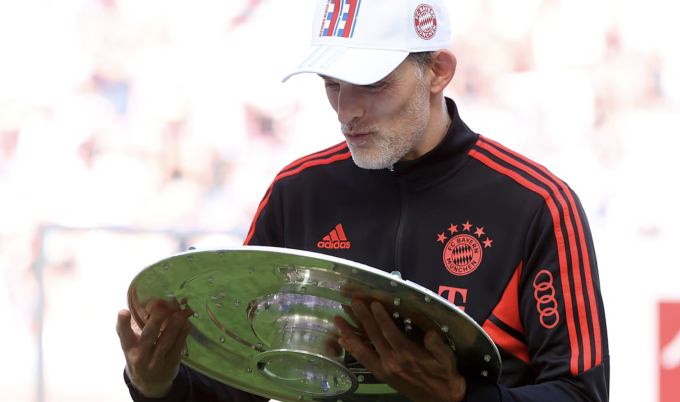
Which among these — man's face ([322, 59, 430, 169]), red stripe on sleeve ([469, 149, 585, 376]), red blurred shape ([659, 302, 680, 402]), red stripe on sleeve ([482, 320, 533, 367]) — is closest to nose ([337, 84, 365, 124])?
man's face ([322, 59, 430, 169])

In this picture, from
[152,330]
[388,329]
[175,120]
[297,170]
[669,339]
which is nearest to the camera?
[388,329]

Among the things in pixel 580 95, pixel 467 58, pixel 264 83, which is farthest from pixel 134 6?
pixel 580 95

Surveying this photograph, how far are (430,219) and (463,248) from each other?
0.07 m

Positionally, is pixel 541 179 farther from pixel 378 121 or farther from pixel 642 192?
pixel 642 192

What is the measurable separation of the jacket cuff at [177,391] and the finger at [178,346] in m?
0.10

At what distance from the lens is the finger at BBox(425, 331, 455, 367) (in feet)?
2.34

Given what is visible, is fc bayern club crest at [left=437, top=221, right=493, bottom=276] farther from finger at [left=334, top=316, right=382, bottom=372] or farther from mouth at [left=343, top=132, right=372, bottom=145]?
finger at [left=334, top=316, right=382, bottom=372]

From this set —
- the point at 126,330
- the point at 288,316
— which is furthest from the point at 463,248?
the point at 126,330

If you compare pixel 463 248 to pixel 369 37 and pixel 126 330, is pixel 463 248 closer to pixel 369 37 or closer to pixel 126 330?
pixel 369 37

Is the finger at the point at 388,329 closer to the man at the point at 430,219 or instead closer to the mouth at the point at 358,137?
the man at the point at 430,219

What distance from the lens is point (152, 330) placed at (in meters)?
0.82

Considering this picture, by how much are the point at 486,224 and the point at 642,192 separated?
110 centimetres

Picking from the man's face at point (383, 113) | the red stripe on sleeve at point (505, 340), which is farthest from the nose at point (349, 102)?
the red stripe on sleeve at point (505, 340)

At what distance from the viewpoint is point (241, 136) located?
2.13 m
